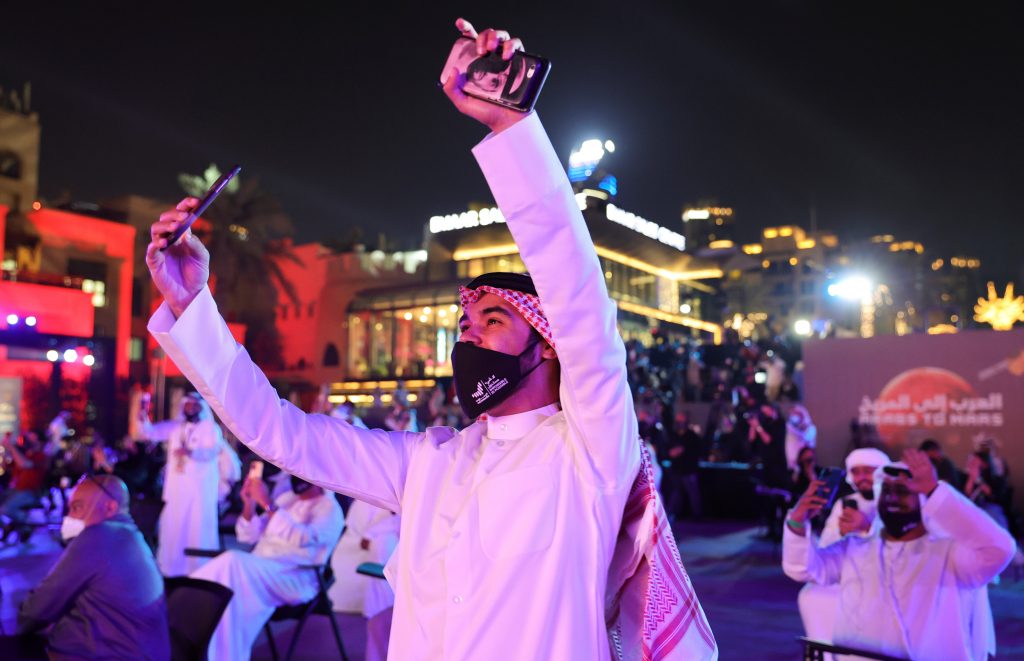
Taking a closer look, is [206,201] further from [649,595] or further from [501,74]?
[649,595]

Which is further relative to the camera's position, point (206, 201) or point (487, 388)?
point (487, 388)

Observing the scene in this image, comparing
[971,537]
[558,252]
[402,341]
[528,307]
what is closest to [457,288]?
[402,341]

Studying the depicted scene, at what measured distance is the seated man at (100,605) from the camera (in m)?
4.00

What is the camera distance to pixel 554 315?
173cm

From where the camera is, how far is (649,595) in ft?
6.23

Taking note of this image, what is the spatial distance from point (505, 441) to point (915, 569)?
2.96 m

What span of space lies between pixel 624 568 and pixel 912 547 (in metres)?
2.86

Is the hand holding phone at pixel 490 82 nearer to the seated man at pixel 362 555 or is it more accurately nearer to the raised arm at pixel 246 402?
the raised arm at pixel 246 402

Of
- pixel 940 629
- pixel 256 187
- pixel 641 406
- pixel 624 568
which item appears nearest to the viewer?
pixel 624 568

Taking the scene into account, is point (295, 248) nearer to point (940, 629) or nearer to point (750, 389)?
point (750, 389)

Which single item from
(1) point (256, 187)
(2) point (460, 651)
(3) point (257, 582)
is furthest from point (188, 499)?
(1) point (256, 187)

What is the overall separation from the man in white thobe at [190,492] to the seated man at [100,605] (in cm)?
545

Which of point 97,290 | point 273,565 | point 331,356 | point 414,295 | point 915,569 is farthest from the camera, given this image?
point 331,356

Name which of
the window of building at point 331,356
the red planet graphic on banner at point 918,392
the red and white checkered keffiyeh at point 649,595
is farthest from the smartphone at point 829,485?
the window of building at point 331,356
